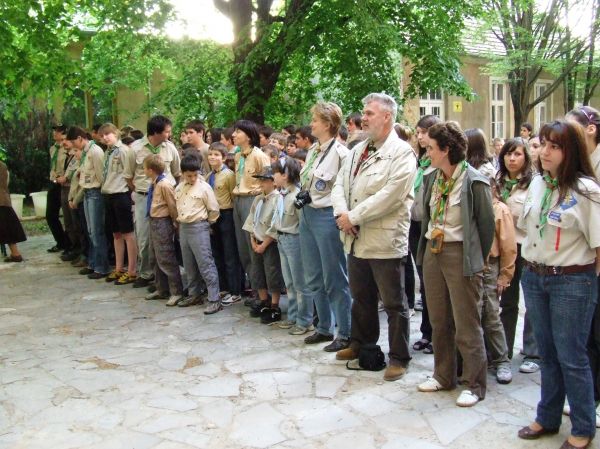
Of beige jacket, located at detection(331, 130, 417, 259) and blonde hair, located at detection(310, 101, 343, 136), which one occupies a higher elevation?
blonde hair, located at detection(310, 101, 343, 136)

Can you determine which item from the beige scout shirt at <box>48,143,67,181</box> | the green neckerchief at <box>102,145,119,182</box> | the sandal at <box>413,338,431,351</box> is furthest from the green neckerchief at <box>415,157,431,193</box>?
the beige scout shirt at <box>48,143,67,181</box>

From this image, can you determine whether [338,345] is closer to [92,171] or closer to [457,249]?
[457,249]

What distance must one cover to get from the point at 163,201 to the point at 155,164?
0.43 metres

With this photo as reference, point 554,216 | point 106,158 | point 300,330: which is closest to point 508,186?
point 554,216

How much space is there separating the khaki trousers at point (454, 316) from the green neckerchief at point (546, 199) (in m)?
0.73

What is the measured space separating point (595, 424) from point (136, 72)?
12910mm

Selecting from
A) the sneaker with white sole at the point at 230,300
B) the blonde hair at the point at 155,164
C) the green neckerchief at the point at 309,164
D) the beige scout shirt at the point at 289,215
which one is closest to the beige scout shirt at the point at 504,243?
the green neckerchief at the point at 309,164

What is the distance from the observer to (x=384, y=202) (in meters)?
4.53

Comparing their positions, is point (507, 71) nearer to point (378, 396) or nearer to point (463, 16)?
point (463, 16)

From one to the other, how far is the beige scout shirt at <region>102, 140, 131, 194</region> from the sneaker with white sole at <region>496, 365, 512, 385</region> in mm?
5193

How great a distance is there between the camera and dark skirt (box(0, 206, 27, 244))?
32.0ft

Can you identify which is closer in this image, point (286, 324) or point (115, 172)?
point (286, 324)

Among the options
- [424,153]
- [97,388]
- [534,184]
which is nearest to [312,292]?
[424,153]

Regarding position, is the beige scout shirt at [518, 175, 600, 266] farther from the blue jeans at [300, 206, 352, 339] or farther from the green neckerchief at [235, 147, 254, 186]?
the green neckerchief at [235, 147, 254, 186]
